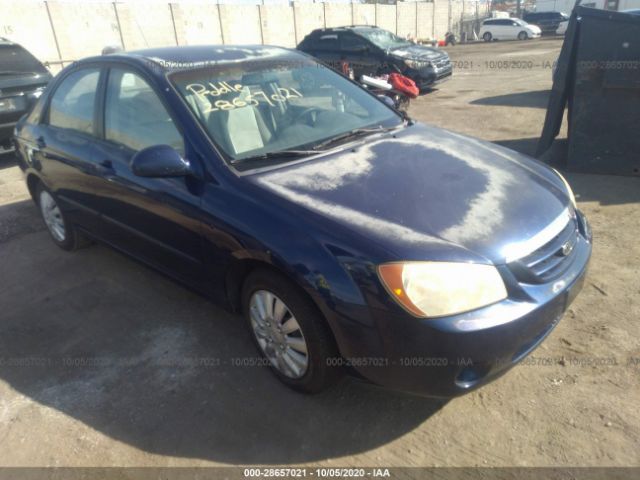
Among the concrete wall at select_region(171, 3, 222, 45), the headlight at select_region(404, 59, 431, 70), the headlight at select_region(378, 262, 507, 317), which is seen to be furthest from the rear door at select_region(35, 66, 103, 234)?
the concrete wall at select_region(171, 3, 222, 45)

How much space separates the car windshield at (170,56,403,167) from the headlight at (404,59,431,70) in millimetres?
8573

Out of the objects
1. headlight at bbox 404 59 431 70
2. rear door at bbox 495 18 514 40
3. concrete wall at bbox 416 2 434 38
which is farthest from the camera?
concrete wall at bbox 416 2 434 38

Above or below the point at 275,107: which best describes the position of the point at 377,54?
below

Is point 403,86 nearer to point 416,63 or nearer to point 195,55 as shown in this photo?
point 416,63

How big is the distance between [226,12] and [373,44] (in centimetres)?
1382

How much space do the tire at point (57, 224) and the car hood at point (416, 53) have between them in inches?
364

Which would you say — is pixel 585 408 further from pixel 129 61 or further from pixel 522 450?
pixel 129 61

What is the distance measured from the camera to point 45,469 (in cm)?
225

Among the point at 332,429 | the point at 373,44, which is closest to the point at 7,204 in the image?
the point at 332,429

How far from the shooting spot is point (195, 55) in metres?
3.17

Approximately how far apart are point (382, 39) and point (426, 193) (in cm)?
1120

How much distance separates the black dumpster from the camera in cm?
516

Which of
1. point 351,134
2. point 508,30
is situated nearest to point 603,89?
point 351,134

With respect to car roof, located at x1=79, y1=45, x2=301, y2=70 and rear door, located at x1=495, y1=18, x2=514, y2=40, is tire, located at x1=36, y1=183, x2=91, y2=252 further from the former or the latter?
rear door, located at x1=495, y1=18, x2=514, y2=40
